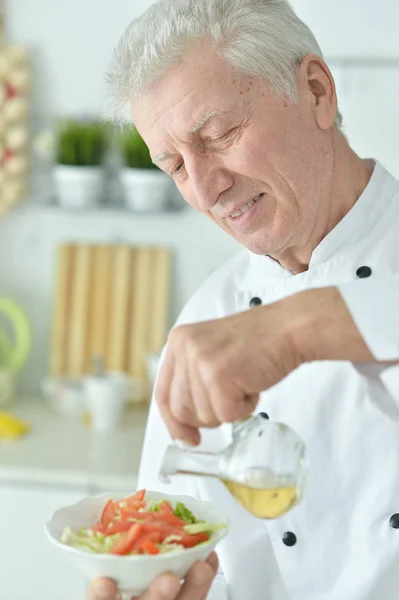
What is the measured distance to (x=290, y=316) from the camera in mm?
731

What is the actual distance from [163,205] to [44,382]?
1.78ft

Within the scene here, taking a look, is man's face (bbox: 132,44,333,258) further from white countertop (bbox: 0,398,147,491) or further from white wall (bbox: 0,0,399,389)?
white wall (bbox: 0,0,399,389)

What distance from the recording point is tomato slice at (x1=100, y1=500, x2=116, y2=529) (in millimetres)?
884

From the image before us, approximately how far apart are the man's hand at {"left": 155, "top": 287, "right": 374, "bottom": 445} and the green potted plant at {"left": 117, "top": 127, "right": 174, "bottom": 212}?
1465mm

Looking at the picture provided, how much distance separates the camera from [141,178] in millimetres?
2191

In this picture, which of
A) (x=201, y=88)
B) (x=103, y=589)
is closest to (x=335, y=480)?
(x=103, y=589)

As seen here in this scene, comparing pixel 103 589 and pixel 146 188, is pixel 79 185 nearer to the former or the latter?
pixel 146 188

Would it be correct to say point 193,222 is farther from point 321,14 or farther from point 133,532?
point 133,532

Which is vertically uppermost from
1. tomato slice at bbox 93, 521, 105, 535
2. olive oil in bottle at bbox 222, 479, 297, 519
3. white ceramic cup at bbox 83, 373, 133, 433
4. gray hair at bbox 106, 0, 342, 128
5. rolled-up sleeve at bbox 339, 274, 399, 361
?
gray hair at bbox 106, 0, 342, 128

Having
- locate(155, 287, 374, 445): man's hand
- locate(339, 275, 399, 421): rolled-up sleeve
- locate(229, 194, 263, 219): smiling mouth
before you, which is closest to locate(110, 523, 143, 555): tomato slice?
locate(155, 287, 374, 445): man's hand

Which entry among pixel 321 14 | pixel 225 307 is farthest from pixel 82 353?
pixel 225 307

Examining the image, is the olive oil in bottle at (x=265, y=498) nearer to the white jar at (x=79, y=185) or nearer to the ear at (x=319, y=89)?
the ear at (x=319, y=89)

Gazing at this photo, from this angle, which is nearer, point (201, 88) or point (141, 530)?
point (141, 530)

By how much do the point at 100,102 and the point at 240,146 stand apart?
4.51ft
